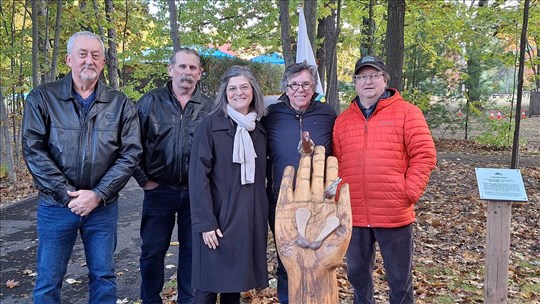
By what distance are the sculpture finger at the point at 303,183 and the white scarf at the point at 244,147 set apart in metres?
0.32

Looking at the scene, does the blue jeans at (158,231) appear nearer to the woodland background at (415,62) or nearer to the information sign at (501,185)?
the woodland background at (415,62)

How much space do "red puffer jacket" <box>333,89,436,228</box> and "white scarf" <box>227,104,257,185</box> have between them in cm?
69

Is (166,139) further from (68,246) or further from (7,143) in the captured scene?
(7,143)

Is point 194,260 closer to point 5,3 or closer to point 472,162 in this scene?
point 472,162

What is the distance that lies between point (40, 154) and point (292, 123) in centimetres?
161

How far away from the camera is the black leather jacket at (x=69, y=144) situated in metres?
2.81

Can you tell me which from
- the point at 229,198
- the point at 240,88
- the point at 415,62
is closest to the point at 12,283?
the point at 229,198

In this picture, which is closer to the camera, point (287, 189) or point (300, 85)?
point (287, 189)

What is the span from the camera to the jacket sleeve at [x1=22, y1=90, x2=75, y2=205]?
9.16ft

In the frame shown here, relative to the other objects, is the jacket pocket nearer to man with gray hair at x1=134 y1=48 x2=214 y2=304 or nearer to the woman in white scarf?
the woman in white scarf

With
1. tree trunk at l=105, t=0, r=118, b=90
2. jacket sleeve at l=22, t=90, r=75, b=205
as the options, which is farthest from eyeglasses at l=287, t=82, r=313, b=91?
tree trunk at l=105, t=0, r=118, b=90

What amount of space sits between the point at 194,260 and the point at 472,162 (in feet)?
29.6

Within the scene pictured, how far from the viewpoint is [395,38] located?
716cm

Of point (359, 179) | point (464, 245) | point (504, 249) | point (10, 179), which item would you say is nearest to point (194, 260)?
point (359, 179)
